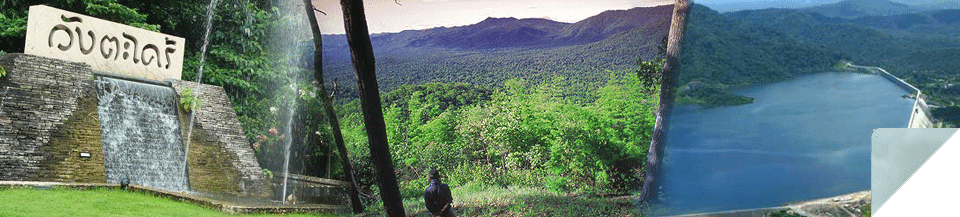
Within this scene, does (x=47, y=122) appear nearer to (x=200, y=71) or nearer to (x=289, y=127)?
(x=200, y=71)

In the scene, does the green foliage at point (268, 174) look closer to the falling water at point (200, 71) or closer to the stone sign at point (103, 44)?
the falling water at point (200, 71)

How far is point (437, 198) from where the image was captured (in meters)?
4.66

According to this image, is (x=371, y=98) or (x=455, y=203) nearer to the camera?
(x=455, y=203)

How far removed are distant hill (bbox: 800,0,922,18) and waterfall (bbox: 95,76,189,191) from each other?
440 centimetres

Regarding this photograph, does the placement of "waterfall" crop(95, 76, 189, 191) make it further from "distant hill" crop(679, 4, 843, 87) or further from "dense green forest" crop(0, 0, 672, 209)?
"distant hill" crop(679, 4, 843, 87)

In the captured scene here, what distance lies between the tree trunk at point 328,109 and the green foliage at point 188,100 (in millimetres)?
942

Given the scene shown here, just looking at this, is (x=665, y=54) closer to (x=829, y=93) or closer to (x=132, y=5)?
(x=829, y=93)

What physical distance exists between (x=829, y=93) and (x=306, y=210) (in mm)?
3606

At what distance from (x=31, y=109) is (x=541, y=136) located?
10.2 ft

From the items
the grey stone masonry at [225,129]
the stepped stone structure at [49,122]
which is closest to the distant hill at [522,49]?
the grey stone masonry at [225,129]

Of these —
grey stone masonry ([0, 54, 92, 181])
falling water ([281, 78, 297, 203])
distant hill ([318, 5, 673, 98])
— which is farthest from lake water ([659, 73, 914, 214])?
grey stone masonry ([0, 54, 92, 181])

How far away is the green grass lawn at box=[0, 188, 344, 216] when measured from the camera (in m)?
4.03

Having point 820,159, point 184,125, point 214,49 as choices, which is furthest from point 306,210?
point 820,159

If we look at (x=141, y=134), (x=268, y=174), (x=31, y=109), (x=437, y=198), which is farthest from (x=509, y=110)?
(x=31, y=109)
